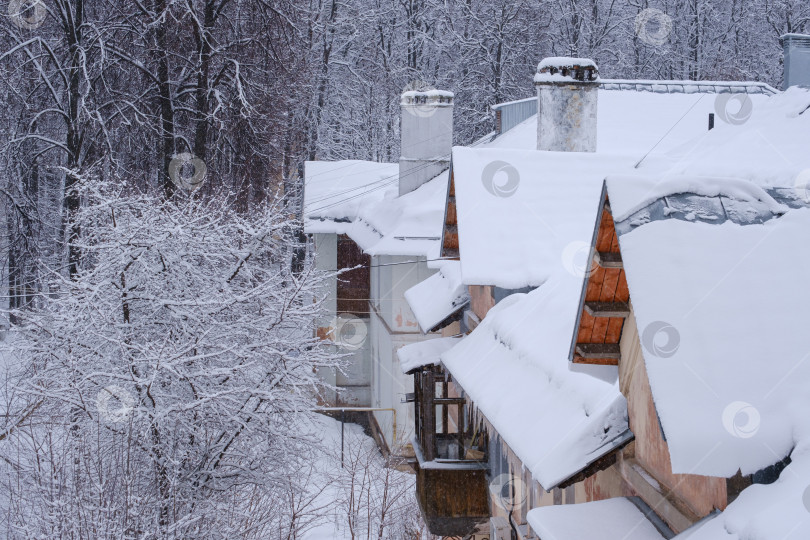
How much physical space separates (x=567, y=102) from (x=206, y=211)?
5264 millimetres

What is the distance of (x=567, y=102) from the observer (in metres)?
11.0

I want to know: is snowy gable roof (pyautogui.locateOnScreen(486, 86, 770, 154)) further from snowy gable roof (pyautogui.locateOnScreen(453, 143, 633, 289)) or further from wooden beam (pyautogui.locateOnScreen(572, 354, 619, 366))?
wooden beam (pyautogui.locateOnScreen(572, 354, 619, 366))

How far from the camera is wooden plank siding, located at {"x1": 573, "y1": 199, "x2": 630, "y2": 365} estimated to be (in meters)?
4.41

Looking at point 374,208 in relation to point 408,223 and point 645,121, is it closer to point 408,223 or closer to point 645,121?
point 408,223

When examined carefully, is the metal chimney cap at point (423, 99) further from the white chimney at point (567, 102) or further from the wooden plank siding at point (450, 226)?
the wooden plank siding at point (450, 226)

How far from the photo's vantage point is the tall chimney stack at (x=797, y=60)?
555 inches

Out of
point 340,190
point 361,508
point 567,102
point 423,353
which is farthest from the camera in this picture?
point 340,190

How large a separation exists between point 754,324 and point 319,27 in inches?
1033

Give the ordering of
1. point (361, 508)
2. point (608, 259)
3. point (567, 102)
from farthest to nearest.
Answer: point (361, 508) < point (567, 102) < point (608, 259)

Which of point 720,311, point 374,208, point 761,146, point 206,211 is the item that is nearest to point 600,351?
point 720,311

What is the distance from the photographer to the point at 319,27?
28.5 m

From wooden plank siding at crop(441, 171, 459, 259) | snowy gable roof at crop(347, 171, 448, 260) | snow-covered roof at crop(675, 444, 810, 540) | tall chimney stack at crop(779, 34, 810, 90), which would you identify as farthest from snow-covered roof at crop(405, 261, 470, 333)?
snow-covered roof at crop(675, 444, 810, 540)

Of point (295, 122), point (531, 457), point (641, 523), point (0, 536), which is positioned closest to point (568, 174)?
point (531, 457)

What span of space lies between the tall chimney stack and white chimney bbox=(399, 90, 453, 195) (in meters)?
5.55
